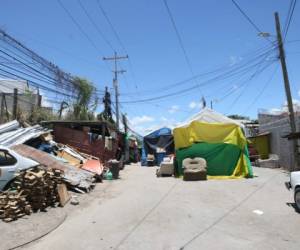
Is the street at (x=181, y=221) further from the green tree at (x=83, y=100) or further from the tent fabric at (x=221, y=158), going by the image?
the green tree at (x=83, y=100)

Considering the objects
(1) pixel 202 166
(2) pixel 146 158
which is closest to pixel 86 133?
(1) pixel 202 166

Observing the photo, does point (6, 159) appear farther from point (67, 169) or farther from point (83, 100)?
point (83, 100)

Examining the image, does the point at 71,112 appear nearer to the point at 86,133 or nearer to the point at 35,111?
the point at 35,111

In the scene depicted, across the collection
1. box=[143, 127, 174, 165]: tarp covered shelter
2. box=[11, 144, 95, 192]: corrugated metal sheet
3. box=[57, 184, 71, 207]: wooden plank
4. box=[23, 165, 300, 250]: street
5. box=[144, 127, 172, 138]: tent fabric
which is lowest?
box=[23, 165, 300, 250]: street

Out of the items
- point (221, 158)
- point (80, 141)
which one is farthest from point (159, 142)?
point (221, 158)

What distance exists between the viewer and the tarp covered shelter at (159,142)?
113 feet

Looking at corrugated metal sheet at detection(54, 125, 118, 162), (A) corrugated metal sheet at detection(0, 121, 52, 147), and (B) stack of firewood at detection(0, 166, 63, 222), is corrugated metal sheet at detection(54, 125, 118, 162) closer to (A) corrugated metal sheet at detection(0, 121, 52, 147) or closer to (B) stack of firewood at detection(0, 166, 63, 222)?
(A) corrugated metal sheet at detection(0, 121, 52, 147)

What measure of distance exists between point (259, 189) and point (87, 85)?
993 inches

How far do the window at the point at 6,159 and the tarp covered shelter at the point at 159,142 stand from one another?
72.6 ft

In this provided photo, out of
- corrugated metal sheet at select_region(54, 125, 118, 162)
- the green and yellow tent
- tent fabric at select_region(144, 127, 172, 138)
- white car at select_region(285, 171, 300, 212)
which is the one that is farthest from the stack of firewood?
tent fabric at select_region(144, 127, 172, 138)

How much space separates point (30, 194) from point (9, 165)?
1.71 metres

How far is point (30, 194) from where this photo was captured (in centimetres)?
1138

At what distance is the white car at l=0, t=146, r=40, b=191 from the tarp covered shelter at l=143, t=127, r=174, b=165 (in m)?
22.0

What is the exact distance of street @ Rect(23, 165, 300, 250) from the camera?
26.2 feet
